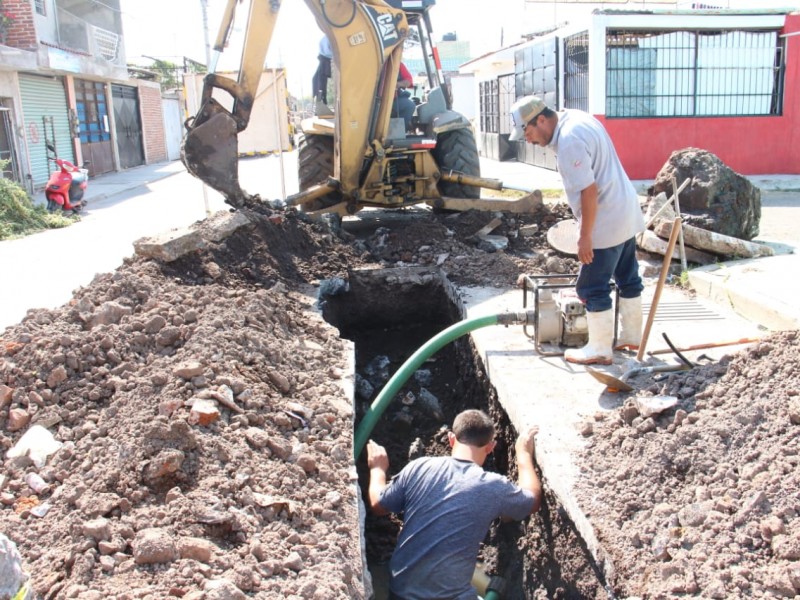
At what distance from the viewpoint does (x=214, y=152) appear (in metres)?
7.45

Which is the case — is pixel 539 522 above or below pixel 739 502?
below

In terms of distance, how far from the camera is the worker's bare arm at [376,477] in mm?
3858

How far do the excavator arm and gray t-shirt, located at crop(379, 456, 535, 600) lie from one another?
4.85 m

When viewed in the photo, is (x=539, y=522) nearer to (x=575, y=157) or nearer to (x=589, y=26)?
(x=575, y=157)

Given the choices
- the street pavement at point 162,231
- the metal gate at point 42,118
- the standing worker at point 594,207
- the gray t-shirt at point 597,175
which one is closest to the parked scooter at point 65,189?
the street pavement at point 162,231

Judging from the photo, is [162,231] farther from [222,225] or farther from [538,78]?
[538,78]

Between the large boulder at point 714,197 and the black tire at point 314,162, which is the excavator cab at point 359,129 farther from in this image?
the large boulder at point 714,197

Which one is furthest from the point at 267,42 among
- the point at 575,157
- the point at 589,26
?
the point at 589,26

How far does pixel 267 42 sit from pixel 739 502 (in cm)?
620

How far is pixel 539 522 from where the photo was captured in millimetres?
3955

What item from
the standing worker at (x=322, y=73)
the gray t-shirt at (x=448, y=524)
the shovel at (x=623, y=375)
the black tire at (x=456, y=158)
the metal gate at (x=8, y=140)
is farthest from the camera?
the metal gate at (x=8, y=140)

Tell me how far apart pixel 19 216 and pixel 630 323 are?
12.0 metres

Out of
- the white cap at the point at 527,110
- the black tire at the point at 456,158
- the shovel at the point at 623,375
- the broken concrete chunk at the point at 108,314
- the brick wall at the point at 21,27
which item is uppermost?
the brick wall at the point at 21,27

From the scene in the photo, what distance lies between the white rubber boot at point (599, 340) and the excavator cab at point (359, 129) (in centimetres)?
432
